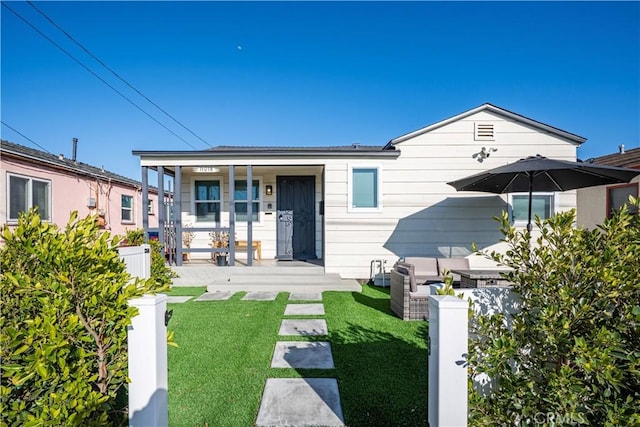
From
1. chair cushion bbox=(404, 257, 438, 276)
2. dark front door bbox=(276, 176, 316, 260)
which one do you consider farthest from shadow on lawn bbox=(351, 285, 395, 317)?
dark front door bbox=(276, 176, 316, 260)

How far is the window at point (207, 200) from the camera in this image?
31.5ft

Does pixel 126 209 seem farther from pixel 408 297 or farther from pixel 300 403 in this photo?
pixel 300 403

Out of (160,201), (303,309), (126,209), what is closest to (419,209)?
(303,309)

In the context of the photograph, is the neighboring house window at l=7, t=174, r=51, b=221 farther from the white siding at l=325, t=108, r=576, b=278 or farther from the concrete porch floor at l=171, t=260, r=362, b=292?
the white siding at l=325, t=108, r=576, b=278

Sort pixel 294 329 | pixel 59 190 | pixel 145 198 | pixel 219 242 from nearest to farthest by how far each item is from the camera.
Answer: pixel 294 329 < pixel 145 198 < pixel 219 242 < pixel 59 190

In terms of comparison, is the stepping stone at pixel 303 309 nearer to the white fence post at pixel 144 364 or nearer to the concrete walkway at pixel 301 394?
the concrete walkway at pixel 301 394

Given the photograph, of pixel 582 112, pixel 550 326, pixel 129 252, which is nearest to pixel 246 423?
pixel 550 326

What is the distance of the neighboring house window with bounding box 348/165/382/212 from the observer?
7.59m

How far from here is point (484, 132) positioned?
7457mm

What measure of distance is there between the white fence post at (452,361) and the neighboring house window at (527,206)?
281 inches

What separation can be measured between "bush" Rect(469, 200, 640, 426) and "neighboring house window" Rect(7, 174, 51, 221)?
1053 centimetres

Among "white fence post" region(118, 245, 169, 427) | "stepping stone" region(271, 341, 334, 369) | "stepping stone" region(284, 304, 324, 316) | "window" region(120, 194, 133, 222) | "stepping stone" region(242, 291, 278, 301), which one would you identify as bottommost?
"stepping stone" region(242, 291, 278, 301)

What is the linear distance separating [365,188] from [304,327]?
13.8 ft

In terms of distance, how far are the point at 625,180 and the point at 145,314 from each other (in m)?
7.36
